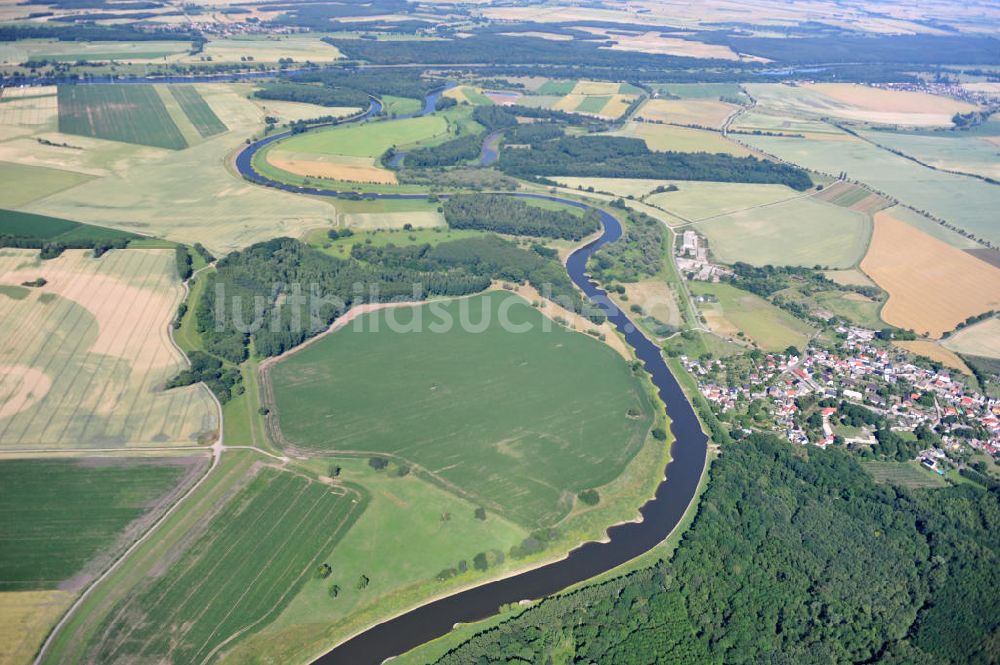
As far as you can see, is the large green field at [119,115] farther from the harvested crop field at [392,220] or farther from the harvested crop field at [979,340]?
the harvested crop field at [979,340]

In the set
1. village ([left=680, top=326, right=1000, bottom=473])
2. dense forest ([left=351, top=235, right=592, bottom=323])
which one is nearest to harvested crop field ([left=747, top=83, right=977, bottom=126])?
dense forest ([left=351, top=235, right=592, bottom=323])

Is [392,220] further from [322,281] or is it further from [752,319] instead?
[752,319]

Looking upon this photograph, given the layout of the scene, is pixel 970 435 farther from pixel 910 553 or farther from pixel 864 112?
pixel 864 112

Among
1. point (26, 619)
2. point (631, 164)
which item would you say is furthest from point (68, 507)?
point (631, 164)

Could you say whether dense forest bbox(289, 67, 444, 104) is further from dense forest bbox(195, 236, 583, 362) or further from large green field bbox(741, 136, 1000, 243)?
dense forest bbox(195, 236, 583, 362)

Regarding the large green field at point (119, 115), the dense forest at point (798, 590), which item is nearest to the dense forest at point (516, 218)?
the dense forest at point (798, 590)

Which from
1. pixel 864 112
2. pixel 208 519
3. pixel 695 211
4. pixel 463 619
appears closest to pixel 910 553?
pixel 463 619
